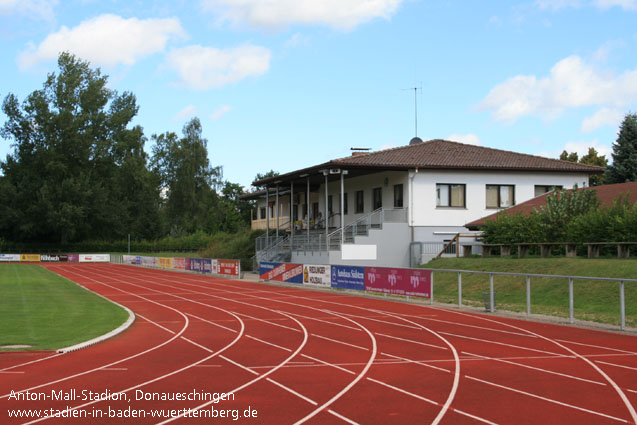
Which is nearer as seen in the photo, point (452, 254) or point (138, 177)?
point (452, 254)

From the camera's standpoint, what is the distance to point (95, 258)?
8219 centimetres

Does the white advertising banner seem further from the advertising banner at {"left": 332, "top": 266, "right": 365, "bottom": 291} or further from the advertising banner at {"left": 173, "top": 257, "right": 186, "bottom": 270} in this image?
the advertising banner at {"left": 332, "top": 266, "right": 365, "bottom": 291}

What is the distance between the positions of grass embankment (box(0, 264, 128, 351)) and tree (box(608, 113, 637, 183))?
42.9 metres

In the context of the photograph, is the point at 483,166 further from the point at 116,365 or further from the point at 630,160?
the point at 116,365

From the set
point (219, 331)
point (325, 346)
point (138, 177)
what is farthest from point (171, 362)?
point (138, 177)

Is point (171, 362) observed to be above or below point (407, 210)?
below

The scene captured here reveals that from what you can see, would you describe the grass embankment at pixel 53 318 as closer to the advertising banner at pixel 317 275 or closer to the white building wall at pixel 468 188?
the advertising banner at pixel 317 275

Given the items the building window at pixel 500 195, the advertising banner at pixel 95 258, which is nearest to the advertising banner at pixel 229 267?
the building window at pixel 500 195

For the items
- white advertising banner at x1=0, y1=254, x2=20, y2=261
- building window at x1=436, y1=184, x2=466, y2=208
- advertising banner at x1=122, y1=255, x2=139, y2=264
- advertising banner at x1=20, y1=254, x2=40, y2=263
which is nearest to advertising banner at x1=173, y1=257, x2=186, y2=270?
advertising banner at x1=122, y1=255, x2=139, y2=264

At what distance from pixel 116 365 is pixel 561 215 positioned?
25.8m

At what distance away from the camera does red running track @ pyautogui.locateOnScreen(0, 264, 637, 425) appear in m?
8.62

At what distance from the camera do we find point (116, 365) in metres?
12.1

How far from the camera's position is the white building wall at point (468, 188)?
41.3 meters

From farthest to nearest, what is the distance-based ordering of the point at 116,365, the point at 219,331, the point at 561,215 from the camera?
the point at 561,215 < the point at 219,331 < the point at 116,365
